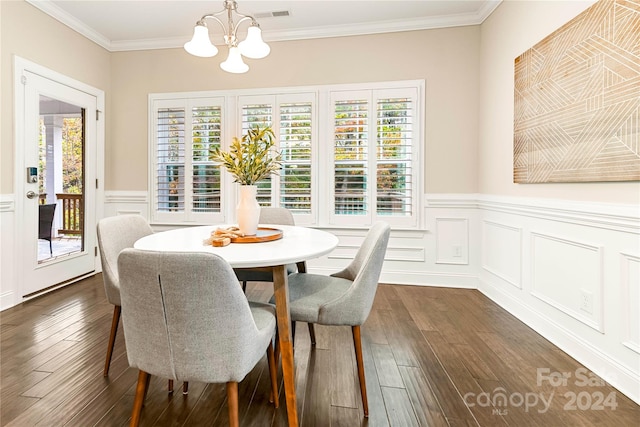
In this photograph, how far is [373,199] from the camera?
139 inches

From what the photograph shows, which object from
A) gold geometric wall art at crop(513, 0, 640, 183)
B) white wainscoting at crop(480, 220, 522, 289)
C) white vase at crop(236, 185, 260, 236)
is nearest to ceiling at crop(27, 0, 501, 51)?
gold geometric wall art at crop(513, 0, 640, 183)

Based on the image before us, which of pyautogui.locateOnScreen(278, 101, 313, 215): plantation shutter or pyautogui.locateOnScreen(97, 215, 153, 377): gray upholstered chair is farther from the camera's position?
pyautogui.locateOnScreen(278, 101, 313, 215): plantation shutter

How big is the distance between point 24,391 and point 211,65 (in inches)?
133

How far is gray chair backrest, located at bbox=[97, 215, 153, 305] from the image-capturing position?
1727 millimetres

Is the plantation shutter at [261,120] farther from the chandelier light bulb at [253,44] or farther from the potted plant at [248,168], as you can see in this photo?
the potted plant at [248,168]

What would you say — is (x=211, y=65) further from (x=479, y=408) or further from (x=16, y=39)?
(x=479, y=408)

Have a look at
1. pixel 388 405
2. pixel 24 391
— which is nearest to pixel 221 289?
pixel 388 405

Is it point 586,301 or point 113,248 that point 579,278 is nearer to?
point 586,301

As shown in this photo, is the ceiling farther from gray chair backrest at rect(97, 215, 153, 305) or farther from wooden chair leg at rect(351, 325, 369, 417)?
wooden chair leg at rect(351, 325, 369, 417)

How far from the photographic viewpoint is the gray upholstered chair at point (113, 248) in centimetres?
173

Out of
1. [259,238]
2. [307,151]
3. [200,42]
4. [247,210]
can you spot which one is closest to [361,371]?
[259,238]

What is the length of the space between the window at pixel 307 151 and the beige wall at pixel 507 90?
0.64 metres

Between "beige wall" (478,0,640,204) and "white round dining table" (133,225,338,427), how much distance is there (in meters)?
1.56

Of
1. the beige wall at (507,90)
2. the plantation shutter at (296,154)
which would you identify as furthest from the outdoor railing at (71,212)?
the beige wall at (507,90)
